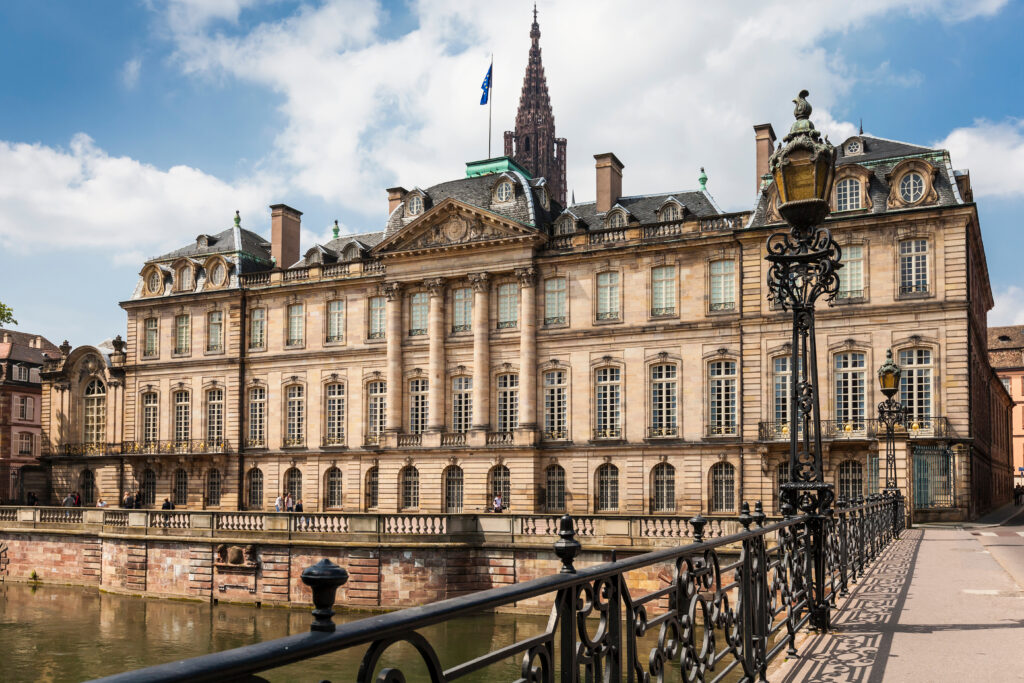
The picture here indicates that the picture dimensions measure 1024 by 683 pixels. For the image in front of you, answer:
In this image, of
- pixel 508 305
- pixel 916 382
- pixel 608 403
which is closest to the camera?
pixel 916 382

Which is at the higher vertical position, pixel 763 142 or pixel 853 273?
pixel 763 142

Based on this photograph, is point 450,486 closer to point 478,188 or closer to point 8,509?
point 478,188

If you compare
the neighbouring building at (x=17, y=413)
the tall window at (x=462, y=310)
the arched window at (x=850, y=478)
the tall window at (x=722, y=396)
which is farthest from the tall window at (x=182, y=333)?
the arched window at (x=850, y=478)

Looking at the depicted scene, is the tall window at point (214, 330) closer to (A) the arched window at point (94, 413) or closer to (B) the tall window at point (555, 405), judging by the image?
(A) the arched window at point (94, 413)

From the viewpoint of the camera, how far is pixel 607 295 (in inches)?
1592

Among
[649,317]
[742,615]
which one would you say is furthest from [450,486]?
[742,615]

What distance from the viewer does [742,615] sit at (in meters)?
7.02

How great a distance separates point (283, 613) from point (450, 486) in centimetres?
1367

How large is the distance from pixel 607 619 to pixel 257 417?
44267mm

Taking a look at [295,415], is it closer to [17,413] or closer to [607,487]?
[607,487]

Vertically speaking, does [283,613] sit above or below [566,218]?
below

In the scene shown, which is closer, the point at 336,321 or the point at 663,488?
Result: the point at 663,488

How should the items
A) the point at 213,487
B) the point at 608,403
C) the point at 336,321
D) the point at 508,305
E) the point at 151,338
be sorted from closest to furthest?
the point at 608,403, the point at 508,305, the point at 336,321, the point at 213,487, the point at 151,338

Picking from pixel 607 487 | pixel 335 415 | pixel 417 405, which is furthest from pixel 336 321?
pixel 607 487
